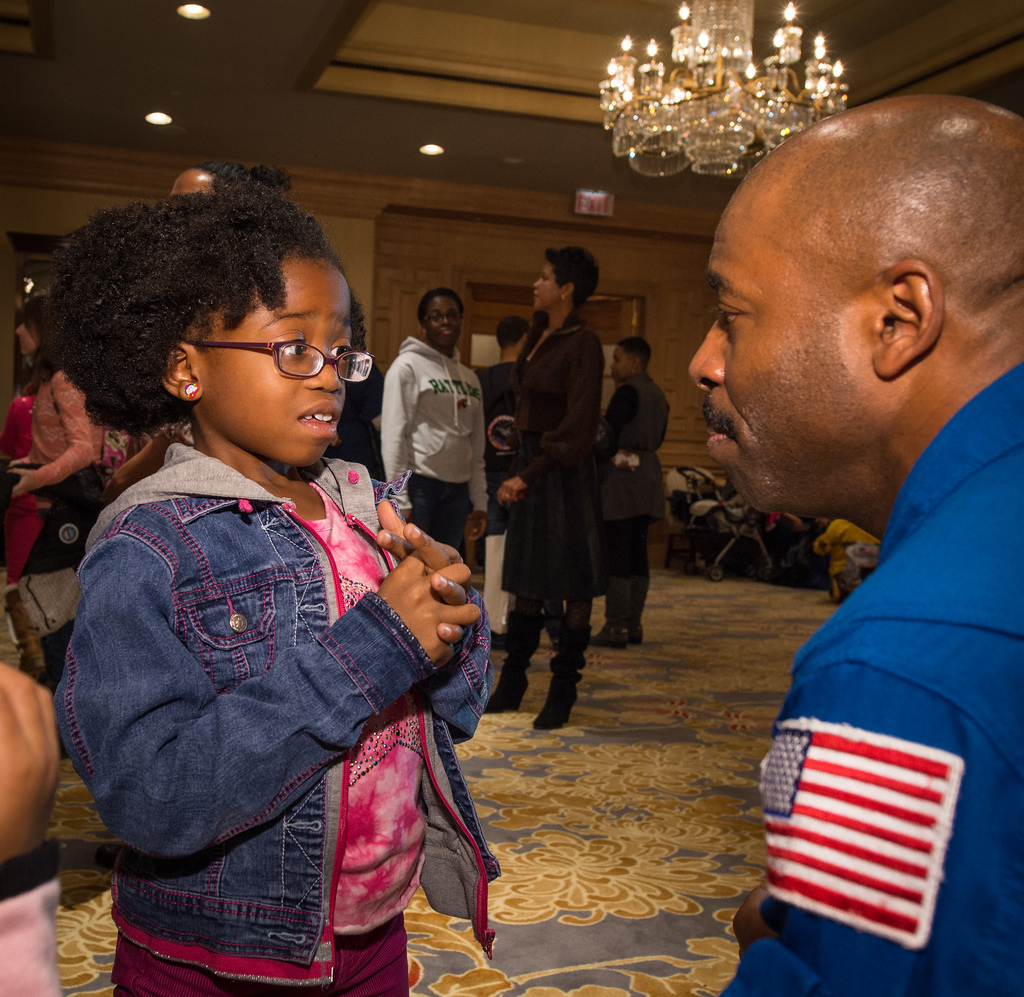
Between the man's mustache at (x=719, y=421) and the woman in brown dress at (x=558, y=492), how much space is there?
2777mm

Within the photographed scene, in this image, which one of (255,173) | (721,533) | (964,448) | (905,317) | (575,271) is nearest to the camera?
(964,448)

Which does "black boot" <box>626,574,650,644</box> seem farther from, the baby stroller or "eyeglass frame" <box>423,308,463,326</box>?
the baby stroller

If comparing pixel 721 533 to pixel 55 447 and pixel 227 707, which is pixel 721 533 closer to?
pixel 55 447

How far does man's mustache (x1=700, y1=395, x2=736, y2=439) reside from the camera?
0.90 meters

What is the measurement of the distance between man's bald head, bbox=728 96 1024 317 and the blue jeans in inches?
144

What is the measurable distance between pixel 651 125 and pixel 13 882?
19.2 feet

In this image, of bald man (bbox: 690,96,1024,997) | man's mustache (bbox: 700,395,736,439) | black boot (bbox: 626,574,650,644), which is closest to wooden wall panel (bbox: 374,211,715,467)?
black boot (bbox: 626,574,650,644)

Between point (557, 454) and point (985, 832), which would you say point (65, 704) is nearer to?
point (985, 832)

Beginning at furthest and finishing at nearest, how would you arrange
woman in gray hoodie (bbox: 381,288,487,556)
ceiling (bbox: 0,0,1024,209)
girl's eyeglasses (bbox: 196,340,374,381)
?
ceiling (bbox: 0,0,1024,209)
woman in gray hoodie (bbox: 381,288,487,556)
girl's eyeglasses (bbox: 196,340,374,381)

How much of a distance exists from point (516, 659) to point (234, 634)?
3.08 metres

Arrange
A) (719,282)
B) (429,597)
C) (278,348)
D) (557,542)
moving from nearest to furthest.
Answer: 1. (719,282)
2. (429,597)
3. (278,348)
4. (557,542)

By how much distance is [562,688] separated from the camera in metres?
3.96

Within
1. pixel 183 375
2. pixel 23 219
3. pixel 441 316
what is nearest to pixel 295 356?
pixel 183 375

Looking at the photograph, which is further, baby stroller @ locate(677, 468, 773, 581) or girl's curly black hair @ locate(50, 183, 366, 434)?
baby stroller @ locate(677, 468, 773, 581)
